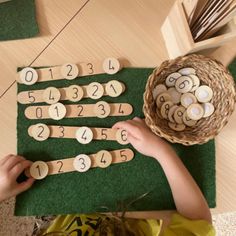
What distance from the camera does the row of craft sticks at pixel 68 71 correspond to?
69cm

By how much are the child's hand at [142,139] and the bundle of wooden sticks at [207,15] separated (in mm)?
212

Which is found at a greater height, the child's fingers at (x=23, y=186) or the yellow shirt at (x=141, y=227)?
the child's fingers at (x=23, y=186)

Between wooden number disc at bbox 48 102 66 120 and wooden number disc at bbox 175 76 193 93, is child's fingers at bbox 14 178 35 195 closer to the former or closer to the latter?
wooden number disc at bbox 48 102 66 120

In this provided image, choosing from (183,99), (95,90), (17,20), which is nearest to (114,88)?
(95,90)

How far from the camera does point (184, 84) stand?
27.6 inches

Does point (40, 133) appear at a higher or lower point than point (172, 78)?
lower

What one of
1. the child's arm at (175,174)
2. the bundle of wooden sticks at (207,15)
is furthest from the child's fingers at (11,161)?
the bundle of wooden sticks at (207,15)

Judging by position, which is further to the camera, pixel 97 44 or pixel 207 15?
pixel 97 44

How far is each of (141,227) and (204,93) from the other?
31 centimetres

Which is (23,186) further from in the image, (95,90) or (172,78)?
(172,78)

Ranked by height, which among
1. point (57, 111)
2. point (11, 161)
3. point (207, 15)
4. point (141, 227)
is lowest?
point (141, 227)

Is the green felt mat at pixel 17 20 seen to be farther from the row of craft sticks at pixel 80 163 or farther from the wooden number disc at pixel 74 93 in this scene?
the row of craft sticks at pixel 80 163

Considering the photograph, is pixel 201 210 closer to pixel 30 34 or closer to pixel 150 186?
pixel 150 186

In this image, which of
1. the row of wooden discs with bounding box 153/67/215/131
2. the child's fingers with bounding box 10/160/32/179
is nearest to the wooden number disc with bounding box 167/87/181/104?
the row of wooden discs with bounding box 153/67/215/131
